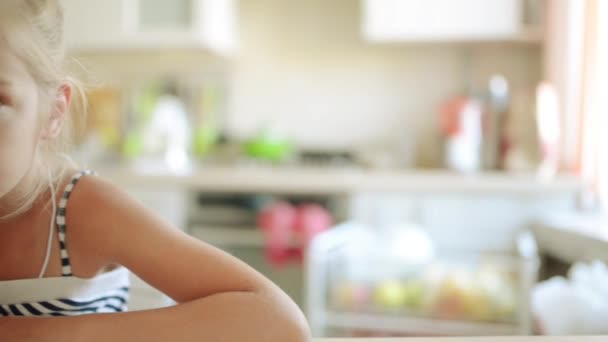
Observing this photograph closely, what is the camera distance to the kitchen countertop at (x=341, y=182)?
1.76 metres

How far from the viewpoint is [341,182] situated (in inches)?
72.2

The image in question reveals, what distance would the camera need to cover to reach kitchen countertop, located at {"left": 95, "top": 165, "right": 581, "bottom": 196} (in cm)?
176

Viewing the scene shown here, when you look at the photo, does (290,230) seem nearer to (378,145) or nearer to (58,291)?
(378,145)

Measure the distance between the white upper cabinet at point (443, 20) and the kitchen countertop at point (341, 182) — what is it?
0.53 metres

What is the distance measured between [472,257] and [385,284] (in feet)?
0.99

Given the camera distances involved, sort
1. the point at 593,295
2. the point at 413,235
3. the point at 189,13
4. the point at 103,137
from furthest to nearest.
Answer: the point at 103,137
the point at 189,13
the point at 413,235
the point at 593,295

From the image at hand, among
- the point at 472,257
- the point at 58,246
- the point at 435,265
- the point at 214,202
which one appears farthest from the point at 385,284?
the point at 58,246

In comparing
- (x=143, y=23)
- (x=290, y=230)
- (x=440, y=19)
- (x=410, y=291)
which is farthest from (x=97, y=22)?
(x=410, y=291)

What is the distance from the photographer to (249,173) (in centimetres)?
194

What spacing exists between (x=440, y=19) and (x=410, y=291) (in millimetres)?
1122

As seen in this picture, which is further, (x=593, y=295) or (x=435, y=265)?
(x=435, y=265)

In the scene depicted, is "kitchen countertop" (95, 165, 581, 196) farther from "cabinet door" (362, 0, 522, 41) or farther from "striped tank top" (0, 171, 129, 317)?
"striped tank top" (0, 171, 129, 317)

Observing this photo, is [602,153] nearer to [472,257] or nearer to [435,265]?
[472,257]

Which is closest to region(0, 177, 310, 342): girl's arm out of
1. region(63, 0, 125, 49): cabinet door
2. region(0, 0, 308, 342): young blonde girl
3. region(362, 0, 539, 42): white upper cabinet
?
region(0, 0, 308, 342): young blonde girl
